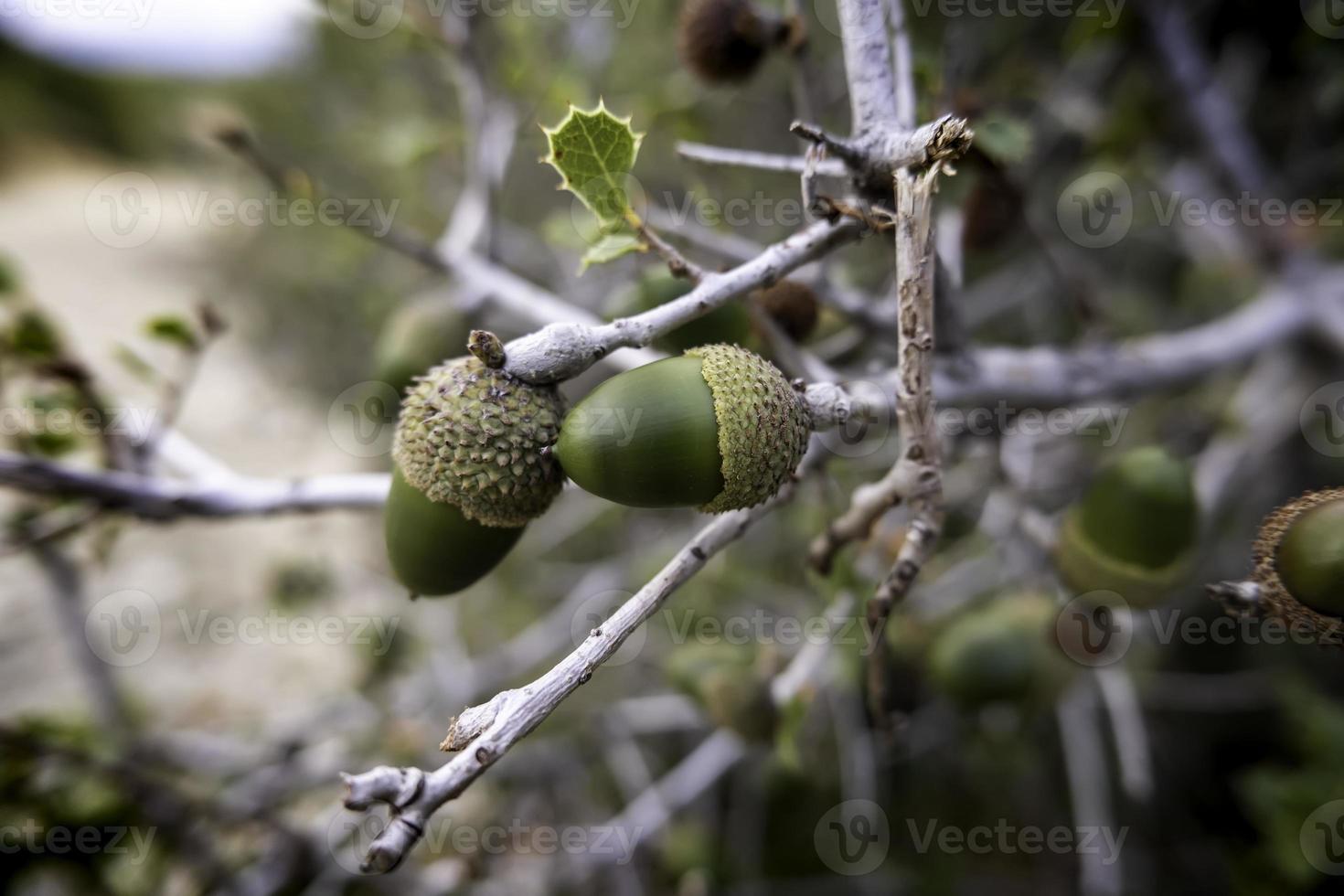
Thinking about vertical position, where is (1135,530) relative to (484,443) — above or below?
below

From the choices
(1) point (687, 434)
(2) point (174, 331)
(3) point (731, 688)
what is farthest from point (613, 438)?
(2) point (174, 331)

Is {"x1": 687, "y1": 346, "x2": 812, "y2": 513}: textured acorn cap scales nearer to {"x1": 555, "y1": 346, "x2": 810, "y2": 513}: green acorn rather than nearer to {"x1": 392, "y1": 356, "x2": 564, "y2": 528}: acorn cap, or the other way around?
{"x1": 555, "y1": 346, "x2": 810, "y2": 513}: green acorn

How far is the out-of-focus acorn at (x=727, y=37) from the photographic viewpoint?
4.48ft

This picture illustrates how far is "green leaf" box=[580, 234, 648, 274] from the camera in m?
0.87

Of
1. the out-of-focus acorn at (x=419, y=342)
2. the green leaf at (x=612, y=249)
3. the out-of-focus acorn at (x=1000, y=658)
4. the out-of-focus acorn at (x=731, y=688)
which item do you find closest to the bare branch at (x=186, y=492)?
the out-of-focus acorn at (x=419, y=342)

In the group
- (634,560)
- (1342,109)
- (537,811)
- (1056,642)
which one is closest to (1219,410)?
(1342,109)

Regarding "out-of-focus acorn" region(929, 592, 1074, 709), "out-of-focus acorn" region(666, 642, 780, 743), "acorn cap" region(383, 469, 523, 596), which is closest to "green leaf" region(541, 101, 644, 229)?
"acorn cap" region(383, 469, 523, 596)

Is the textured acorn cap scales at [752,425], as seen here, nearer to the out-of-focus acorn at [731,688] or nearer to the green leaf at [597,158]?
the green leaf at [597,158]

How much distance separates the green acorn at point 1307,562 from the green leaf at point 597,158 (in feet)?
3.04

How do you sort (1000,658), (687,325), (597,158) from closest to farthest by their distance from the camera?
(597,158) → (687,325) → (1000,658)

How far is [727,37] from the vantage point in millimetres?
1476

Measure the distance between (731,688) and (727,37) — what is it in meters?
1.43

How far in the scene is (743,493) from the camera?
2.63 feet

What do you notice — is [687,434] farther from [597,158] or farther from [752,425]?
[597,158]
